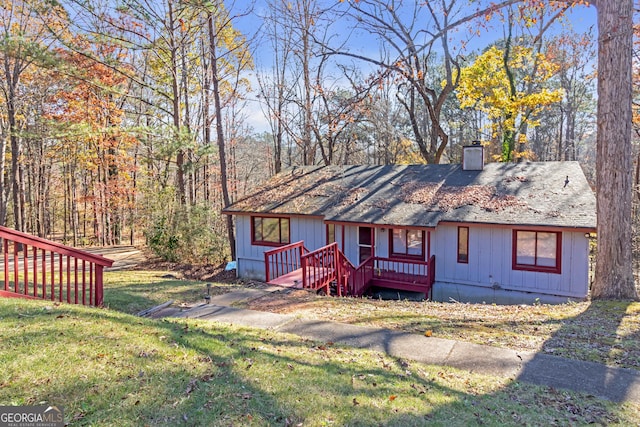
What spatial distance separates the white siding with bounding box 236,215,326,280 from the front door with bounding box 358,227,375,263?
51.2 inches

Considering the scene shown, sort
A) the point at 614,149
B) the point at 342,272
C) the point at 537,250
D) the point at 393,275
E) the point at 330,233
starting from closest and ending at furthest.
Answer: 1. the point at 614,149
2. the point at 537,250
3. the point at 342,272
4. the point at 393,275
5. the point at 330,233

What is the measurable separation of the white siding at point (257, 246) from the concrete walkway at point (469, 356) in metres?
7.38

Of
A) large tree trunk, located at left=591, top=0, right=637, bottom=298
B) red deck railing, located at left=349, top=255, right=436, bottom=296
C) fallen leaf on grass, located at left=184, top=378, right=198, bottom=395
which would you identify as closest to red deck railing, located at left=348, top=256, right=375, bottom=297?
red deck railing, located at left=349, top=255, right=436, bottom=296

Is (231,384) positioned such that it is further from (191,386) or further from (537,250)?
(537,250)

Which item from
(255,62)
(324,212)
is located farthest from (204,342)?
(255,62)

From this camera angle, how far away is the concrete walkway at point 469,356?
4.03 metres

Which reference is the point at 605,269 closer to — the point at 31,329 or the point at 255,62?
the point at 31,329

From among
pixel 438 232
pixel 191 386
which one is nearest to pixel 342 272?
pixel 438 232

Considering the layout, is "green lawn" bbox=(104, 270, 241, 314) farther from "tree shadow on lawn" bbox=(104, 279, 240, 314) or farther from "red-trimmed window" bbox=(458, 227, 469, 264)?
"red-trimmed window" bbox=(458, 227, 469, 264)

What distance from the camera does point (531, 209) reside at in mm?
11078

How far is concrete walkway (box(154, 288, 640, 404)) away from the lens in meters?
4.03

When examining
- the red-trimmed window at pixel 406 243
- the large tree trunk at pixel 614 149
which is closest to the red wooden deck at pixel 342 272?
the red-trimmed window at pixel 406 243

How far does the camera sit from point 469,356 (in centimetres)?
471

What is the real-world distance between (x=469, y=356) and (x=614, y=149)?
540 cm
